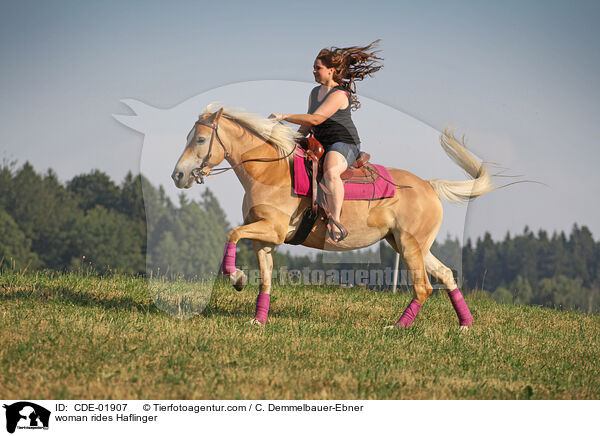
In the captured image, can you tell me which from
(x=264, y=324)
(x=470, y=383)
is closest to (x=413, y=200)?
(x=264, y=324)

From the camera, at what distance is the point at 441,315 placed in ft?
34.6

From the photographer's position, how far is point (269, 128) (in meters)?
7.92

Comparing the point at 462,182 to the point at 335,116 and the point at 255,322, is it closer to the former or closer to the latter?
the point at 335,116

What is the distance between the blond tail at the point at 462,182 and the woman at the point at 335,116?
1.60 m

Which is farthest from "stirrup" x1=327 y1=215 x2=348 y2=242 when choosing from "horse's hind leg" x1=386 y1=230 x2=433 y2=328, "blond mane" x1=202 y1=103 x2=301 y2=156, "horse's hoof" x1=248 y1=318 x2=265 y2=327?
"horse's hoof" x1=248 y1=318 x2=265 y2=327

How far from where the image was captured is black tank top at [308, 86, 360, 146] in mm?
7953

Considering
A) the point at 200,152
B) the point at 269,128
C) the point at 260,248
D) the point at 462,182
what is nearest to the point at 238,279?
the point at 260,248

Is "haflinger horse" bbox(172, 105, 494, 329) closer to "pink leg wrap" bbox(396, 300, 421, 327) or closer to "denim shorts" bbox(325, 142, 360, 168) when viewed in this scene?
"pink leg wrap" bbox(396, 300, 421, 327)

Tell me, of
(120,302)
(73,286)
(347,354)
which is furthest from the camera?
(73,286)

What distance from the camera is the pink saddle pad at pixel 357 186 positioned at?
7.96 metres

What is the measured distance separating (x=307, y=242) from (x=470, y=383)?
10.3ft

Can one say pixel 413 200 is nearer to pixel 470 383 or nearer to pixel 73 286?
pixel 470 383

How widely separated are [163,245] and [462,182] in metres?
4.45
